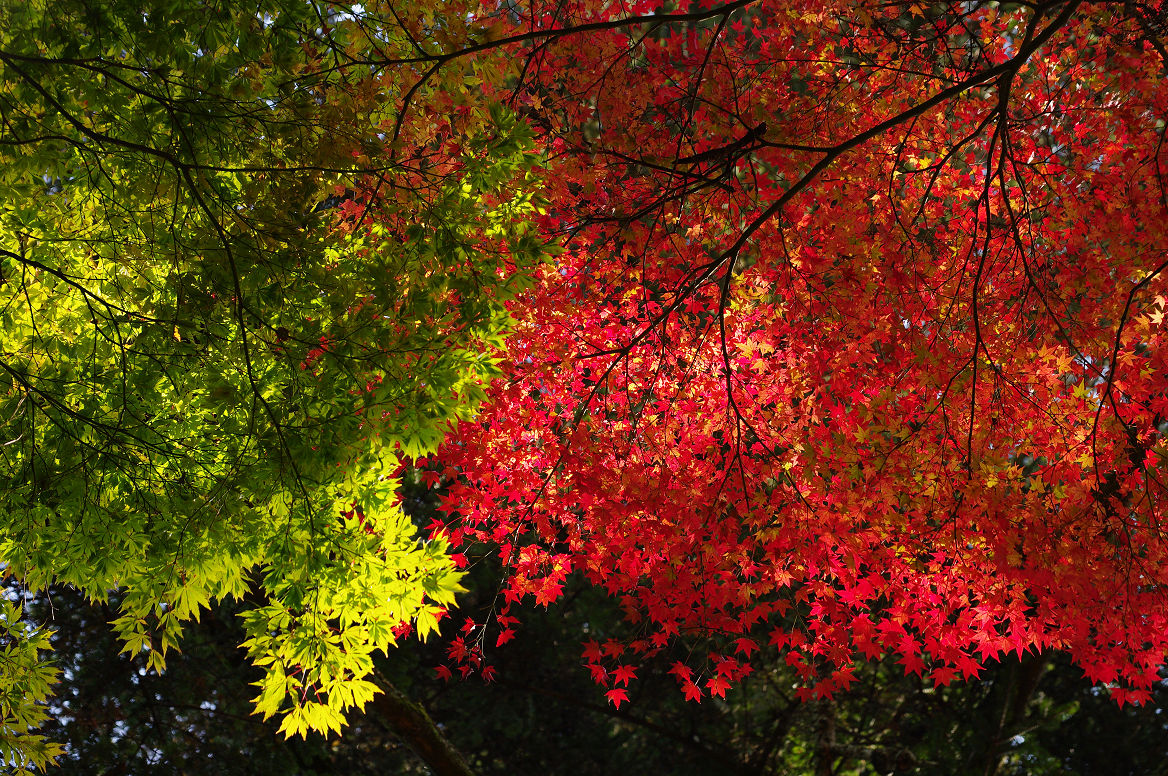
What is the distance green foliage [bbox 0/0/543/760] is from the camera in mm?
3557

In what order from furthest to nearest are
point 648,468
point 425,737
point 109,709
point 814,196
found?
point 109,709, point 425,737, point 814,196, point 648,468

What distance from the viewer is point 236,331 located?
4184 mm

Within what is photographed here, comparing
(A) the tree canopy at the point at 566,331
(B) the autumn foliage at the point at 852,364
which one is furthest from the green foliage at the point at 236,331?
(B) the autumn foliage at the point at 852,364

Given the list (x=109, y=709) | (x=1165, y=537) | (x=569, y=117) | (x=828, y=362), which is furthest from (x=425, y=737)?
(x=1165, y=537)

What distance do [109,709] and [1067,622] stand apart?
8.49 m

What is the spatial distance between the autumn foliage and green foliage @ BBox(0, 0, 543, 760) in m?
1.08

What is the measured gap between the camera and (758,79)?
5.47m

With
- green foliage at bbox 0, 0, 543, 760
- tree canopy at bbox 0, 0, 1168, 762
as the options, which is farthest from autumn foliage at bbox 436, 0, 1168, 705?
green foliage at bbox 0, 0, 543, 760

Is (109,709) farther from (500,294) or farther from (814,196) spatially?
(814,196)

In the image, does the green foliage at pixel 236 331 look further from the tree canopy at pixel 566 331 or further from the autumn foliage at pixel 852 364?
the autumn foliage at pixel 852 364

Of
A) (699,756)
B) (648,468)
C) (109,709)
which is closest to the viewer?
(648,468)

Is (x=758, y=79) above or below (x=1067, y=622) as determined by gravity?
above

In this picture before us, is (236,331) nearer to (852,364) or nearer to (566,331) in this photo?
(566,331)

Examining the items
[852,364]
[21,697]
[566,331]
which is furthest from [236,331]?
[852,364]
